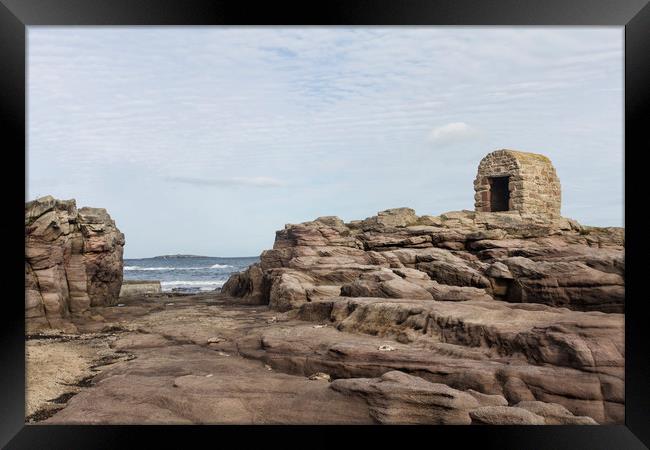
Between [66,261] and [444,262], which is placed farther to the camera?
[66,261]

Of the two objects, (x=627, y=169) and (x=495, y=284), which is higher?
(x=627, y=169)

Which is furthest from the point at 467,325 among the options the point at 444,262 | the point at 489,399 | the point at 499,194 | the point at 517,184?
the point at 499,194

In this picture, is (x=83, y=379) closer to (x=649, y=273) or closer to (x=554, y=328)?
(x=554, y=328)

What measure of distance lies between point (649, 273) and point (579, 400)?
8.63 ft

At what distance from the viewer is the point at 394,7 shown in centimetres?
643

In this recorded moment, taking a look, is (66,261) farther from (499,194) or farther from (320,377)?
(499,194)

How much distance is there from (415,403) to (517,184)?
23.6 m

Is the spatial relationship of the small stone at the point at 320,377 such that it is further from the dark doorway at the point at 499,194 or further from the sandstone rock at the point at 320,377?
the dark doorway at the point at 499,194

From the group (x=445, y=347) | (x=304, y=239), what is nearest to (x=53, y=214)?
(x=304, y=239)

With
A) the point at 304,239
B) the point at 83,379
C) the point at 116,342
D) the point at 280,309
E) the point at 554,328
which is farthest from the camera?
the point at 304,239

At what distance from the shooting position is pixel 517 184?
2769 centimetres

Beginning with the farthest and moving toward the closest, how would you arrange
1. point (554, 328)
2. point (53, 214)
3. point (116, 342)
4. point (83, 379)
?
1. point (53, 214)
2. point (116, 342)
3. point (83, 379)
4. point (554, 328)

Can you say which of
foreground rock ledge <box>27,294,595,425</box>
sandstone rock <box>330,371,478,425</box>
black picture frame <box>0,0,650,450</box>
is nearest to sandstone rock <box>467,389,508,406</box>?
foreground rock ledge <box>27,294,595,425</box>

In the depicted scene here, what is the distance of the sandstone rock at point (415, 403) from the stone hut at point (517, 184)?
22.7m
